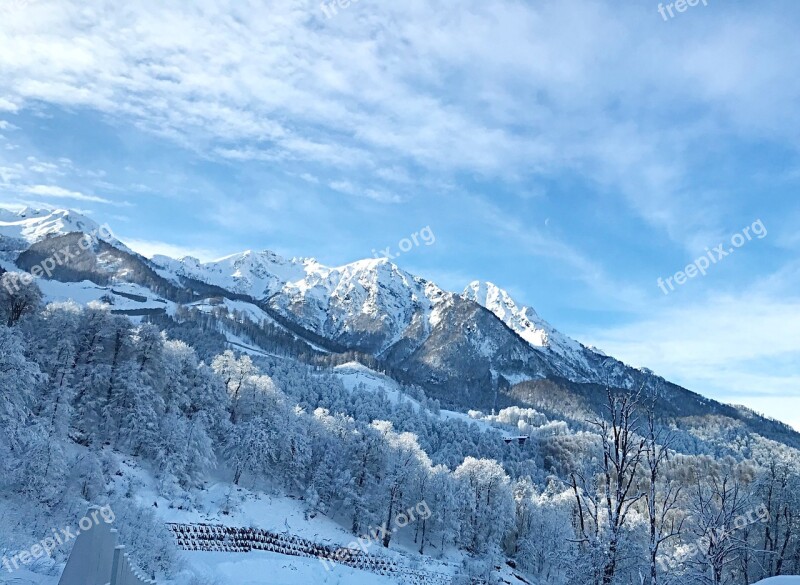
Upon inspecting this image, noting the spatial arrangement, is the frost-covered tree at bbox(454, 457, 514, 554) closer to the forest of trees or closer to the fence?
the forest of trees

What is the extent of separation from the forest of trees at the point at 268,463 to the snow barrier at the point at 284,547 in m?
5.10

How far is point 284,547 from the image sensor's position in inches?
1565

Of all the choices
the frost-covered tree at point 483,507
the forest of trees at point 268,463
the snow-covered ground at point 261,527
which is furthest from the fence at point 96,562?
the frost-covered tree at point 483,507

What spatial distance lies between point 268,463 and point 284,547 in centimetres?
1809

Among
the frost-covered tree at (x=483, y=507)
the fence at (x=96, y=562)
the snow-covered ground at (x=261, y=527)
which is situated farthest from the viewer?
the frost-covered tree at (x=483, y=507)

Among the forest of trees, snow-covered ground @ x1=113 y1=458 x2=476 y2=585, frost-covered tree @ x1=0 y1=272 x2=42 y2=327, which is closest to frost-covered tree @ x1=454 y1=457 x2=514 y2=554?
the forest of trees

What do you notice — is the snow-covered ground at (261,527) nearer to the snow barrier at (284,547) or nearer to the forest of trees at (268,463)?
the snow barrier at (284,547)

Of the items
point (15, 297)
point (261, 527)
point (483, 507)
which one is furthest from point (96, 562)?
point (483, 507)

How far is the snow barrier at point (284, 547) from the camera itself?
110 ft

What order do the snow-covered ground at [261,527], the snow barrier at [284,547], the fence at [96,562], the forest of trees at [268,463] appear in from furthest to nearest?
the snow barrier at [284,547]
the snow-covered ground at [261,527]
the forest of trees at [268,463]
the fence at [96,562]

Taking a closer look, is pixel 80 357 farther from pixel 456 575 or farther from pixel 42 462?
pixel 456 575

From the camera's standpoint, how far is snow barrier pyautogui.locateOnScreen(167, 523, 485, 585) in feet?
110

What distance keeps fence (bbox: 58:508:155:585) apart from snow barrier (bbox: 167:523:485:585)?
62.1 feet

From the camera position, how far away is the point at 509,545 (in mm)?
80188
